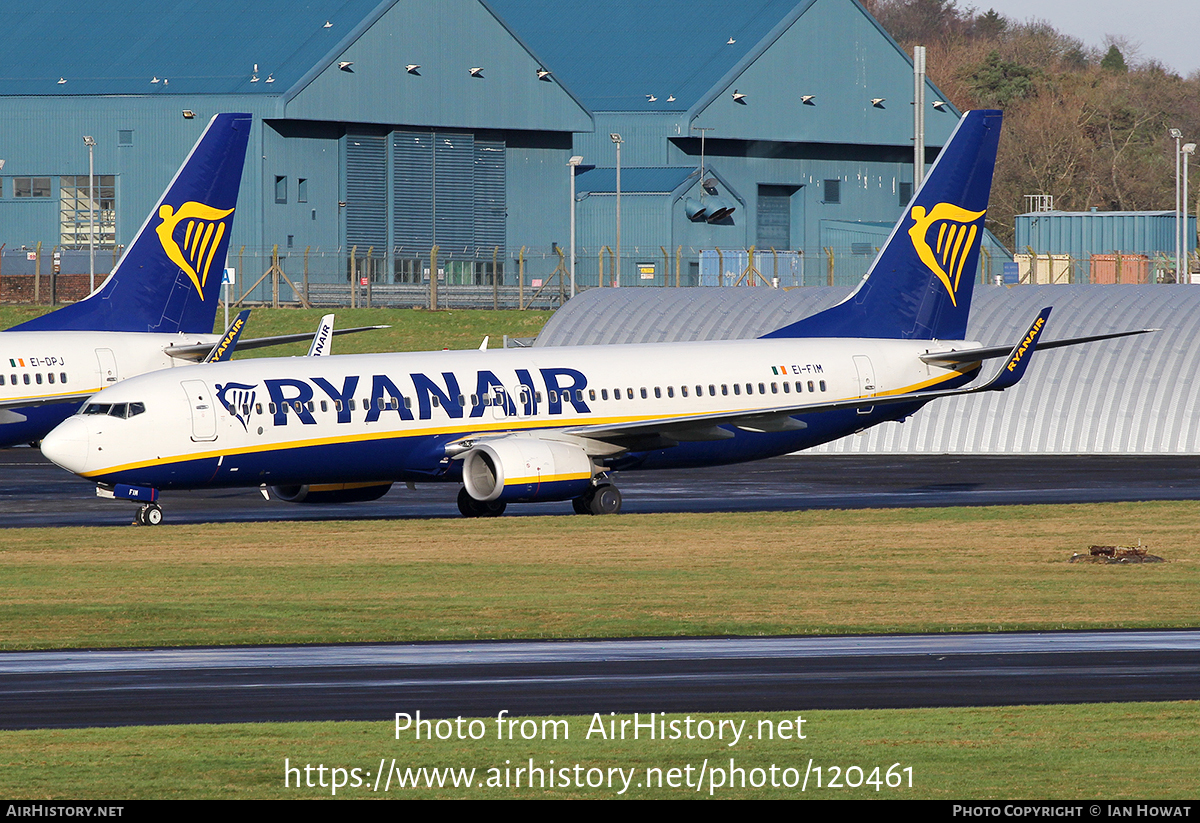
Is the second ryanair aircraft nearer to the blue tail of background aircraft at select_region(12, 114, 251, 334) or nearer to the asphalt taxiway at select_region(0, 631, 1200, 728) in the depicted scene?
the blue tail of background aircraft at select_region(12, 114, 251, 334)

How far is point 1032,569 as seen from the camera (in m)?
33.8

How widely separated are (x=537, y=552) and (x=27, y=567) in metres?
9.17

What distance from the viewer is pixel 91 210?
103000mm

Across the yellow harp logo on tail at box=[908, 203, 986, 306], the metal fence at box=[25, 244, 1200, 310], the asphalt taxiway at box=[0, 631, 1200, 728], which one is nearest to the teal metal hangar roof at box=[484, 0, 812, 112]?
the metal fence at box=[25, 244, 1200, 310]

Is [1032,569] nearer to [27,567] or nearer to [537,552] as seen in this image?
[537,552]

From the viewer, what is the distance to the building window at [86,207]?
108 metres

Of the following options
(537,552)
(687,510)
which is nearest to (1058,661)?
(537,552)

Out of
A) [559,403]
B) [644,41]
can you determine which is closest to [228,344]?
[559,403]

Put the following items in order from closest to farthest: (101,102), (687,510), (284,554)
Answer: (284,554) < (687,510) < (101,102)

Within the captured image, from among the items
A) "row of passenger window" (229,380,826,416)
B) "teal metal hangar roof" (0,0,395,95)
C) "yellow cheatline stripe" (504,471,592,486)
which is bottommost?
"yellow cheatline stripe" (504,471,592,486)

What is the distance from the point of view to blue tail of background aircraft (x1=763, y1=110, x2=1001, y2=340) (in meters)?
50.1

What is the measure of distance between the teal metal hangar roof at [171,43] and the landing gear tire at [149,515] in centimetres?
6404

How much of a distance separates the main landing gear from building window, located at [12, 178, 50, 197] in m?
72.5

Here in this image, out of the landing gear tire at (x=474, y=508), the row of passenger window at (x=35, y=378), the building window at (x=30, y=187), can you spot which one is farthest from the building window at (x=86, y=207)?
the landing gear tire at (x=474, y=508)
